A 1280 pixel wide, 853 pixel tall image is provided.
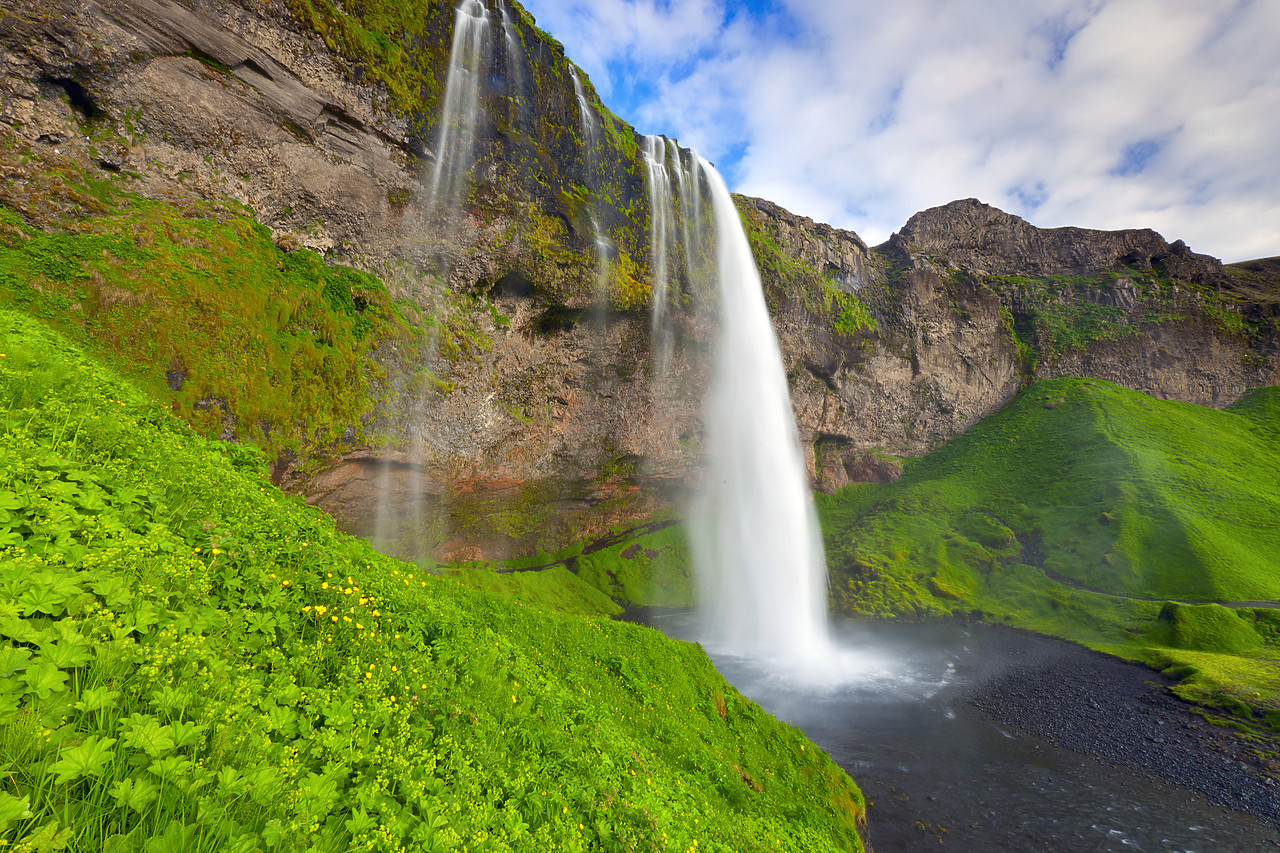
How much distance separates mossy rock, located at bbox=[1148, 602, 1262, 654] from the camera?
29.0 meters

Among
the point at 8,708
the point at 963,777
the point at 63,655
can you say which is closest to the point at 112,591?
the point at 63,655

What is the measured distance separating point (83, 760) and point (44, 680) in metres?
0.67

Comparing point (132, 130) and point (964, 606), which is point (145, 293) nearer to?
point (132, 130)

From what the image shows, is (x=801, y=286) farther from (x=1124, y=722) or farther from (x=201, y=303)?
(x=201, y=303)

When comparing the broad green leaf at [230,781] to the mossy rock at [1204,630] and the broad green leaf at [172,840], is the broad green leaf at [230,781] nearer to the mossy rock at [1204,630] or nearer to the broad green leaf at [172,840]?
the broad green leaf at [172,840]

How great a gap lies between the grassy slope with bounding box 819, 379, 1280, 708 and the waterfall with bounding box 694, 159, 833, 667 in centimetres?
788

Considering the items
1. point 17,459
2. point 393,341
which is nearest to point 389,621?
point 17,459

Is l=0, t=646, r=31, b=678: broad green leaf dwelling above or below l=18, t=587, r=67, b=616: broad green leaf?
below

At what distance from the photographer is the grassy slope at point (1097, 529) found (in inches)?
1213

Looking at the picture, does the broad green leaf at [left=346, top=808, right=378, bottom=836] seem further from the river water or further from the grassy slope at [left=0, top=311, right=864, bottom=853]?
the river water

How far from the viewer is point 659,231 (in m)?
32.7

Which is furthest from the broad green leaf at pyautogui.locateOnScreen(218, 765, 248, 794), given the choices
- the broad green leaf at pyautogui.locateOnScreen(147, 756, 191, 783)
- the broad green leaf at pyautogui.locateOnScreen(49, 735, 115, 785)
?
the broad green leaf at pyautogui.locateOnScreen(49, 735, 115, 785)

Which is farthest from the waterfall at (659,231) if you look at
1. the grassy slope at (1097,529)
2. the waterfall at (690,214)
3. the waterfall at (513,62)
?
the grassy slope at (1097,529)

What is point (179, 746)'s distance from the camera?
2863mm
